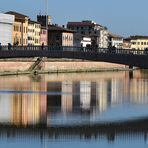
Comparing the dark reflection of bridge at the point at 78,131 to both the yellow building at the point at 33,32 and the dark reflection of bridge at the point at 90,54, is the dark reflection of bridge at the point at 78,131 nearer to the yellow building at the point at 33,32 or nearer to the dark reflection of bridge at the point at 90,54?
the dark reflection of bridge at the point at 90,54

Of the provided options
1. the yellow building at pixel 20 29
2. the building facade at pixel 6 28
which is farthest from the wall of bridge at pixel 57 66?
the yellow building at pixel 20 29

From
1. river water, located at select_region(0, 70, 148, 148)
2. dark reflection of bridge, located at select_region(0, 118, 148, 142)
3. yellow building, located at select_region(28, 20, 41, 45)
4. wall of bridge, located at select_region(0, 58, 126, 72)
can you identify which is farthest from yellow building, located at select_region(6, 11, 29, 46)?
dark reflection of bridge, located at select_region(0, 118, 148, 142)

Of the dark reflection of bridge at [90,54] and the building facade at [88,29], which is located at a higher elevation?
the building facade at [88,29]

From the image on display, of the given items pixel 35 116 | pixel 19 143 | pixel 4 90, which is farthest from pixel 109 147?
pixel 4 90

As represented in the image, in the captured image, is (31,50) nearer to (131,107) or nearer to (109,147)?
(131,107)

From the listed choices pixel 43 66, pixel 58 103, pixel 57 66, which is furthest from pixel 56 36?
pixel 58 103

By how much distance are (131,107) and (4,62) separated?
40.1 metres

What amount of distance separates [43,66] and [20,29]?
2468 centimetres

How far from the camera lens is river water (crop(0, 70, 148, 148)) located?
26.7 m

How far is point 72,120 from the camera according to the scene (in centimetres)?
3212

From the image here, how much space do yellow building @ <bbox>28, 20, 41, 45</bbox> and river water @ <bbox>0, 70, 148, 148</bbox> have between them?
67.2 m

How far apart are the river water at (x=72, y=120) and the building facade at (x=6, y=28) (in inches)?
1893

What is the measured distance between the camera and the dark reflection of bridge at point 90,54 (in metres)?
42.6

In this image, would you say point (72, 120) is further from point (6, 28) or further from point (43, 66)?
point (6, 28)
